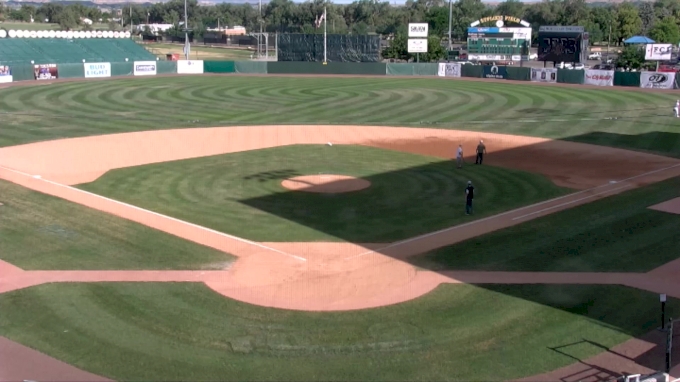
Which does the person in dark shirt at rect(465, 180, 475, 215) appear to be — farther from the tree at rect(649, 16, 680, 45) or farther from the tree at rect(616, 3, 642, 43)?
the tree at rect(616, 3, 642, 43)

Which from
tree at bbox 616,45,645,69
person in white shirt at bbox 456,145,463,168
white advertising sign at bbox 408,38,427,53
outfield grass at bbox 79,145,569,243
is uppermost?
white advertising sign at bbox 408,38,427,53

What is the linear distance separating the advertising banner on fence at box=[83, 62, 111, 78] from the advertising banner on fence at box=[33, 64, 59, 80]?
10.1 ft

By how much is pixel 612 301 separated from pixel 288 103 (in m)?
40.9

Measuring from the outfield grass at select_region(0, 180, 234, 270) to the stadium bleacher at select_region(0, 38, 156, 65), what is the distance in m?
55.7

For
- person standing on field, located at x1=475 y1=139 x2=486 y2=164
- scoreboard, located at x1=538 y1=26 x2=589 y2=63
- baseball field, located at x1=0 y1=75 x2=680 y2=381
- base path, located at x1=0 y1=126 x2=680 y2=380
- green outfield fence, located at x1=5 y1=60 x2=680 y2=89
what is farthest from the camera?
scoreboard, located at x1=538 y1=26 x2=589 y2=63

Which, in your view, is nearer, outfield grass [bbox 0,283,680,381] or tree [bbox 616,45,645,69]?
outfield grass [bbox 0,283,680,381]

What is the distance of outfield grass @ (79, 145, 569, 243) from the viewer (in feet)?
76.3

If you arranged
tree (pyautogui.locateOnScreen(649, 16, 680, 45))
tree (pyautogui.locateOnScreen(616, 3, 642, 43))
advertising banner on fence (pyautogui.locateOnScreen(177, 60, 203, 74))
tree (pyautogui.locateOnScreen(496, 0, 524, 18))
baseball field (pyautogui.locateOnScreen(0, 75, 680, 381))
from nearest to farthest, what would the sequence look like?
baseball field (pyautogui.locateOnScreen(0, 75, 680, 381)) → advertising banner on fence (pyautogui.locateOnScreen(177, 60, 203, 74)) → tree (pyautogui.locateOnScreen(649, 16, 680, 45)) → tree (pyautogui.locateOnScreen(616, 3, 642, 43)) → tree (pyautogui.locateOnScreen(496, 0, 524, 18))

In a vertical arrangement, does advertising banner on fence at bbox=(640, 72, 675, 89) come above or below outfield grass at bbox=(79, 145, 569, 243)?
above

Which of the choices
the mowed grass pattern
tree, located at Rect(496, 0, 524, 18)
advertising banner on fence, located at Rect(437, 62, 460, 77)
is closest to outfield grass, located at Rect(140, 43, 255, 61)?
advertising banner on fence, located at Rect(437, 62, 460, 77)

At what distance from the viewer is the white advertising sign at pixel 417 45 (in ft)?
273

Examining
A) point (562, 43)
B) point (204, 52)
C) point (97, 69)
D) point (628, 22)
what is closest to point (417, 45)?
point (562, 43)

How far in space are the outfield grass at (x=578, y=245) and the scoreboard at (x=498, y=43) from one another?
60.2m

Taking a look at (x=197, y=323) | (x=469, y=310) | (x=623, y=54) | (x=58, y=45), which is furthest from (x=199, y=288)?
A: (x=623, y=54)
